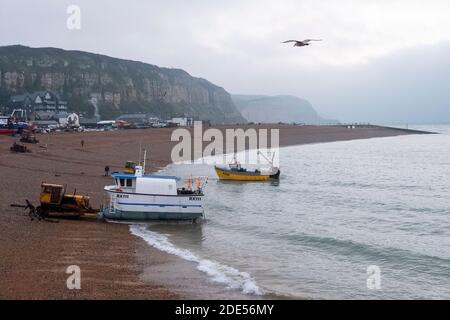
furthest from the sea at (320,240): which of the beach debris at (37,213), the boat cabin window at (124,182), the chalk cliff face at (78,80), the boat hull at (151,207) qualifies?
the chalk cliff face at (78,80)

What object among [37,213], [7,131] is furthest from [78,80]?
[37,213]

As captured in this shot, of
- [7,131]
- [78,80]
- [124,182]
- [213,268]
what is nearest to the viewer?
[213,268]

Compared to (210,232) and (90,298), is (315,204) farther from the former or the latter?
(90,298)

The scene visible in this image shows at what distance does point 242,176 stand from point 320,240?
25695mm

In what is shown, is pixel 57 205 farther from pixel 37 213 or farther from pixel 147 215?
pixel 147 215

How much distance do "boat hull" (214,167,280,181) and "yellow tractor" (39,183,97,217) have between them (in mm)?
24677

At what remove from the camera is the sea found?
17656 mm

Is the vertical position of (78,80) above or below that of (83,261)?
above

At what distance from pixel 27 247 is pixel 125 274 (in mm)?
4594

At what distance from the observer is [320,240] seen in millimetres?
24422

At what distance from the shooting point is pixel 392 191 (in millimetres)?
42531

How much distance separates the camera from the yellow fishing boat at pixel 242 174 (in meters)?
49.6

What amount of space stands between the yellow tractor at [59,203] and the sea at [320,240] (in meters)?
2.93
